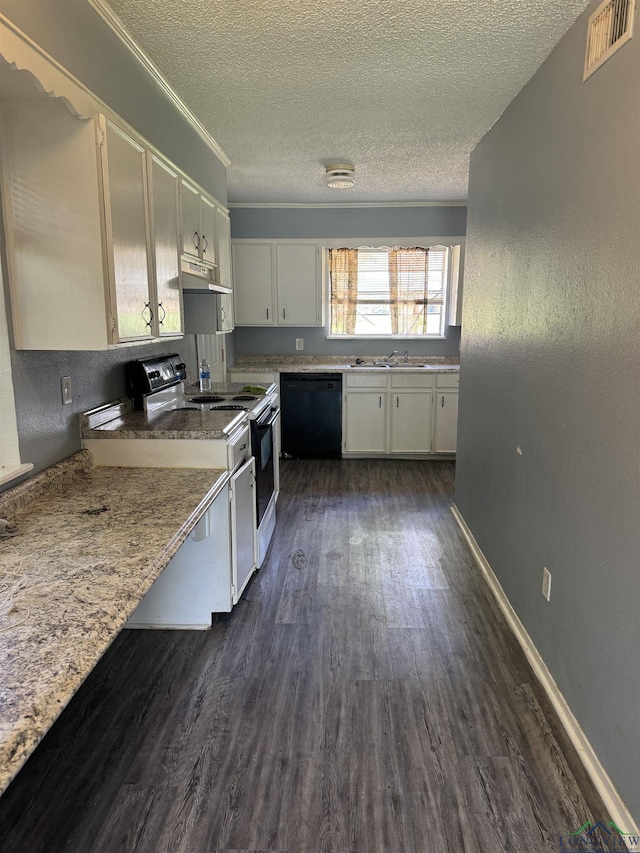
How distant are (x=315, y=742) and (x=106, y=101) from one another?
2516 mm

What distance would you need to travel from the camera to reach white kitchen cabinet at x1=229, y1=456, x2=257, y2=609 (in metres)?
2.60

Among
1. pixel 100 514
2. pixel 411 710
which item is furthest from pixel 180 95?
pixel 411 710

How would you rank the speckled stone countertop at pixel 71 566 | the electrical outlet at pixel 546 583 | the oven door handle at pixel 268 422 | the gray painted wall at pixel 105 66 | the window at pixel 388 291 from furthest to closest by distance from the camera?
1. the window at pixel 388 291
2. the oven door handle at pixel 268 422
3. the electrical outlet at pixel 546 583
4. the gray painted wall at pixel 105 66
5. the speckled stone countertop at pixel 71 566

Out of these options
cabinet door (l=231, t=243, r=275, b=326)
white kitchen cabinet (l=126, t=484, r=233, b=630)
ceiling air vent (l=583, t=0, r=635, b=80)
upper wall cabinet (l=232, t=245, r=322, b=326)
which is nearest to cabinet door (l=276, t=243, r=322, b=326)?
upper wall cabinet (l=232, t=245, r=322, b=326)

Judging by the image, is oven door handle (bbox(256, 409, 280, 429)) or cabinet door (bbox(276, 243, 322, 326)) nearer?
oven door handle (bbox(256, 409, 280, 429))

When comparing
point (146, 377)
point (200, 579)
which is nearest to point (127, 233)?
point (146, 377)

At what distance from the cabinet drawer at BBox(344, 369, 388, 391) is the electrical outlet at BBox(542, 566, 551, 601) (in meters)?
3.48

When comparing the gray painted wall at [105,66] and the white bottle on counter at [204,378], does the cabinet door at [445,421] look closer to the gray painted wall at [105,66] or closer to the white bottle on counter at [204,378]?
the white bottle on counter at [204,378]

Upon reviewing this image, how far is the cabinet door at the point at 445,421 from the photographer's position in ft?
18.1

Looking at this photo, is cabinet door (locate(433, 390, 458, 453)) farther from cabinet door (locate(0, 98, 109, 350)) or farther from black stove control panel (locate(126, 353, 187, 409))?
cabinet door (locate(0, 98, 109, 350))

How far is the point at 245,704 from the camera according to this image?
207 centimetres

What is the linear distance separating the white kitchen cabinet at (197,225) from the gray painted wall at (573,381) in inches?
66.4

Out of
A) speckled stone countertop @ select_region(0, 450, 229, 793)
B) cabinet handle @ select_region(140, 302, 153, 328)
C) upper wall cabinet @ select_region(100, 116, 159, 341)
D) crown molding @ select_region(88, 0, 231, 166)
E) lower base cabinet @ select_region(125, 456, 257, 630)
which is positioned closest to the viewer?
speckled stone countertop @ select_region(0, 450, 229, 793)

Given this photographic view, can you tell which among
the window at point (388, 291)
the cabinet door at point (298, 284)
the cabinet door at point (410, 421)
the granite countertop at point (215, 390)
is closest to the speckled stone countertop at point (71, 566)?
the granite countertop at point (215, 390)
